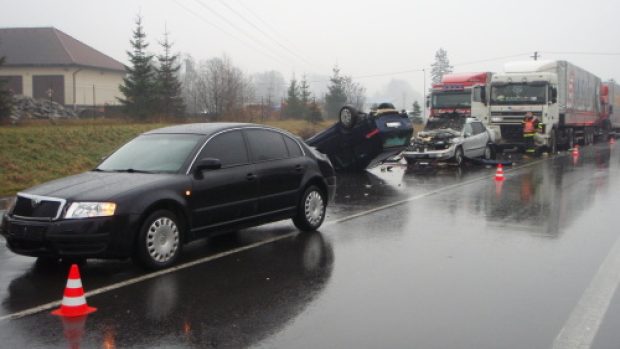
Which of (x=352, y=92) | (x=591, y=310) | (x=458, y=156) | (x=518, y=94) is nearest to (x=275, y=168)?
(x=591, y=310)

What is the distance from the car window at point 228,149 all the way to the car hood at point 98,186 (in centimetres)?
76

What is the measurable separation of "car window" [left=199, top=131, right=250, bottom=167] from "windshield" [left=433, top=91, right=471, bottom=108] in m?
22.2

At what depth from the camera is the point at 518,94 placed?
2498 centimetres

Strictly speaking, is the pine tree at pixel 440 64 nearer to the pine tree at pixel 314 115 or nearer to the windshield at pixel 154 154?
the pine tree at pixel 314 115

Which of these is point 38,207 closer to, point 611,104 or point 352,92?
point 611,104

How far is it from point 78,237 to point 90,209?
0.99ft

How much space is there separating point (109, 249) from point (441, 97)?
81.7 ft

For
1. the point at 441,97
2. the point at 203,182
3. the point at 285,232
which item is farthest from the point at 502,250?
the point at 441,97

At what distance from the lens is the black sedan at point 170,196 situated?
21.0 feet

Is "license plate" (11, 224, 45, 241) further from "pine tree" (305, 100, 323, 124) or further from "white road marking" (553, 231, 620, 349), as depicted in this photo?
"pine tree" (305, 100, 323, 124)

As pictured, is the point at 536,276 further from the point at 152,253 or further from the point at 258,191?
the point at 152,253

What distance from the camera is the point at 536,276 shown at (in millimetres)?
6609

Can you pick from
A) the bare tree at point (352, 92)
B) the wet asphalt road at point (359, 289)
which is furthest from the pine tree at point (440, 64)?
the wet asphalt road at point (359, 289)

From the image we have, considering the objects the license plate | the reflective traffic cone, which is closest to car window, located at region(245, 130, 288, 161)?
the license plate
